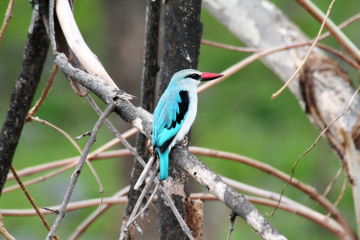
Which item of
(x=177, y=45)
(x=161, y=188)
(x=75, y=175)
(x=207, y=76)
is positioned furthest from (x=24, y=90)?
(x=161, y=188)

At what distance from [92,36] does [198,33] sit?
226 inches

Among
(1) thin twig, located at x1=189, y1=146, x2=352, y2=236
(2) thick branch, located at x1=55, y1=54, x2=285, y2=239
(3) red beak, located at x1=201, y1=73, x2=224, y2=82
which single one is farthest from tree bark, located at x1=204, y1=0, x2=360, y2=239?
(2) thick branch, located at x1=55, y1=54, x2=285, y2=239

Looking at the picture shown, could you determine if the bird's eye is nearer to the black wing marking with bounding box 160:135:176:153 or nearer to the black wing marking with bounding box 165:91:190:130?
the black wing marking with bounding box 165:91:190:130

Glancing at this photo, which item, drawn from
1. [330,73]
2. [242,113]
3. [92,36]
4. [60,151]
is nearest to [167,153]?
[330,73]

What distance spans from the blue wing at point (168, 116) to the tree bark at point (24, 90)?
70 cm

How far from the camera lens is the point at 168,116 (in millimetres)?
2100

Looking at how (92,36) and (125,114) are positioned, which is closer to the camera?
(125,114)

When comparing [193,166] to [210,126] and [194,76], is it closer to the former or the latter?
[194,76]

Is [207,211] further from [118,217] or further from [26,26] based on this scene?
[26,26]

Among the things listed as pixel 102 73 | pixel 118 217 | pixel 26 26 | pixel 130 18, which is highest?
pixel 26 26

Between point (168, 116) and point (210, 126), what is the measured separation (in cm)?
416

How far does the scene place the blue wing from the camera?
1.85 metres

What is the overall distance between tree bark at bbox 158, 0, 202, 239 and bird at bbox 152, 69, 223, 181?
75 mm

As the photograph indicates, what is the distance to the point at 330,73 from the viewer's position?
2990 millimetres
